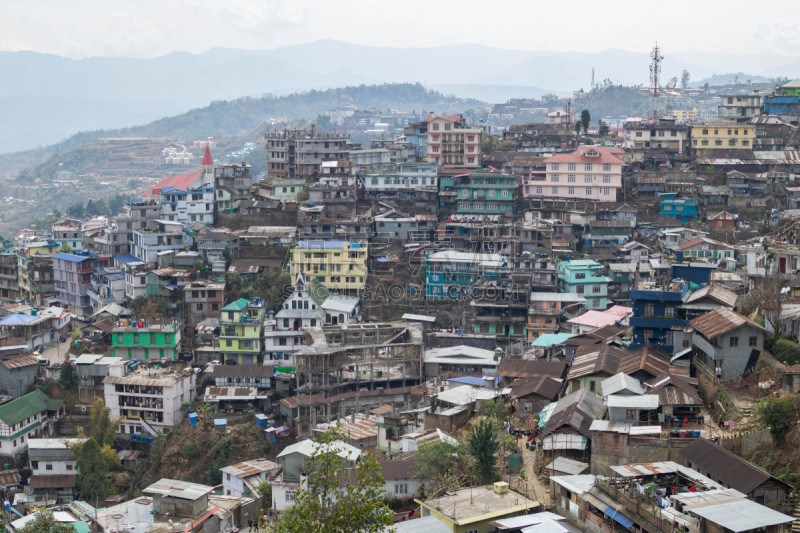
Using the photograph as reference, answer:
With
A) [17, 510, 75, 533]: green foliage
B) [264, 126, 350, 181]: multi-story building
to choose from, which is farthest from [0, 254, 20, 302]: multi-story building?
[17, 510, 75, 533]: green foliage

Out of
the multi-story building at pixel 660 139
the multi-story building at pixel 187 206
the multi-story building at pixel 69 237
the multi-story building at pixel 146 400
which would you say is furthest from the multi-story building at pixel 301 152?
the multi-story building at pixel 146 400

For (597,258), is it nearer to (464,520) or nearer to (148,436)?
(148,436)

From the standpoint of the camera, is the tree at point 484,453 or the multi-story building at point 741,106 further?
the multi-story building at point 741,106

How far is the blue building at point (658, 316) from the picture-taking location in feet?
70.2

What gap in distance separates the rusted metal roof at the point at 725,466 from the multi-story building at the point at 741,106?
3532 centimetres

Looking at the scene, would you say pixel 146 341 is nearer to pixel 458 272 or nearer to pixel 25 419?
pixel 25 419

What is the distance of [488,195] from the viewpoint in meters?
37.6

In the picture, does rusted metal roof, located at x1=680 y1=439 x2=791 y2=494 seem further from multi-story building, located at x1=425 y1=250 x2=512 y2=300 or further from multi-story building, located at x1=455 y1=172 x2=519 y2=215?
multi-story building, located at x1=455 y1=172 x2=519 y2=215

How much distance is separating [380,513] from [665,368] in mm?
10720

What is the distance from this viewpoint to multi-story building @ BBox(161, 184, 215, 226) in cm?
3831

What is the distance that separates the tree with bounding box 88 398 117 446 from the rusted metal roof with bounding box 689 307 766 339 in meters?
17.2

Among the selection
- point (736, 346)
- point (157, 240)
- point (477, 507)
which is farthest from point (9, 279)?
point (736, 346)

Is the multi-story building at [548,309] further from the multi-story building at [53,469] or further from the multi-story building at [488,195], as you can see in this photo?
the multi-story building at [53,469]

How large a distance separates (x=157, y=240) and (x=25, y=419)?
10123 mm
